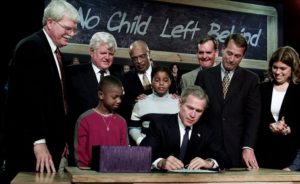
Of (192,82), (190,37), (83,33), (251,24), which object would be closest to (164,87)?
(192,82)

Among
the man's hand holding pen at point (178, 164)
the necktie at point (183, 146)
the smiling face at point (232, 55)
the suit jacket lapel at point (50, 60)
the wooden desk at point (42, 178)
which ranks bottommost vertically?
the wooden desk at point (42, 178)

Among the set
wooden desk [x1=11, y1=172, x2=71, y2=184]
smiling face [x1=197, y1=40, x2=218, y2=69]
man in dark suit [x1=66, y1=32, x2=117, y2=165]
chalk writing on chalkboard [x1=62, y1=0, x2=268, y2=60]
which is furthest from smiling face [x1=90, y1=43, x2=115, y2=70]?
chalk writing on chalkboard [x1=62, y1=0, x2=268, y2=60]

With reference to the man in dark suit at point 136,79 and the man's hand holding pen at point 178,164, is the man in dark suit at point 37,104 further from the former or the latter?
the man in dark suit at point 136,79

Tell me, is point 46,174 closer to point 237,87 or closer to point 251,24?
point 237,87

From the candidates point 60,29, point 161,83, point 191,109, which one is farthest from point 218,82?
point 60,29

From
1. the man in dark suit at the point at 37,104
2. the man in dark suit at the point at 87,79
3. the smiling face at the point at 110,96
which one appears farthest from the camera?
the man in dark suit at the point at 87,79

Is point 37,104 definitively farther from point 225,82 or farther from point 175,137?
point 225,82

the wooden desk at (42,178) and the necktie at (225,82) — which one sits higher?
the necktie at (225,82)

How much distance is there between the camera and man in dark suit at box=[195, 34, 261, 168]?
11.5 feet

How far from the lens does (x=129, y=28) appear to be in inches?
237

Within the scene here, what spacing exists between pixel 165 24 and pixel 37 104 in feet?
12.5

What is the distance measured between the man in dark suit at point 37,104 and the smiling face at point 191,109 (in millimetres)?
840

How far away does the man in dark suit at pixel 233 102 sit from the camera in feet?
11.5

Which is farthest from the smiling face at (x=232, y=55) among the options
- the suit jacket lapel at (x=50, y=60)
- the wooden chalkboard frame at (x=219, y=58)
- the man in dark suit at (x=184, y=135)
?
the wooden chalkboard frame at (x=219, y=58)
